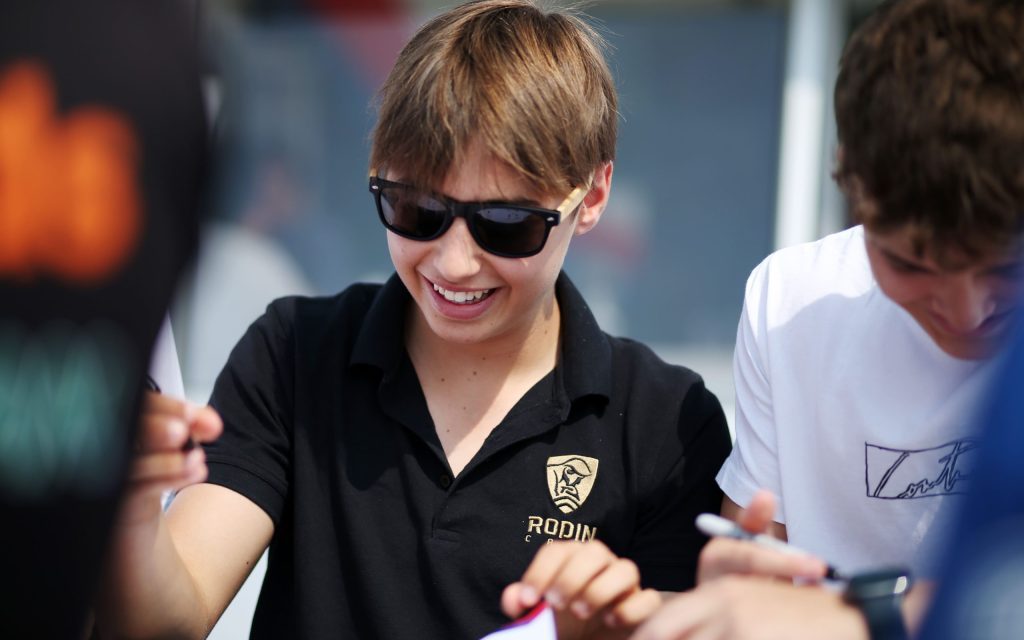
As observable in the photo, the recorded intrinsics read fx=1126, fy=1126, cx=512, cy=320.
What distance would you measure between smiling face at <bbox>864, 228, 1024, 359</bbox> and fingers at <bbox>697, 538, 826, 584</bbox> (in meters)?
0.34

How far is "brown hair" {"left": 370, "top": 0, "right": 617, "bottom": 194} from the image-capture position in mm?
1791

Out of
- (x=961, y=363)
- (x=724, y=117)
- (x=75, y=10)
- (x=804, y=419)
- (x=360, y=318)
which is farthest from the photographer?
(x=724, y=117)

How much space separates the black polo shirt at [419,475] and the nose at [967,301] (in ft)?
2.11

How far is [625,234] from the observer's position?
15.8 feet

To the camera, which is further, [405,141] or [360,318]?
[360,318]

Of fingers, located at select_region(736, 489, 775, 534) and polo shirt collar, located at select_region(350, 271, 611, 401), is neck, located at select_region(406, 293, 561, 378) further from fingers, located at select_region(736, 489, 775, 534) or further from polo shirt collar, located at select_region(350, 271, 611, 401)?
fingers, located at select_region(736, 489, 775, 534)

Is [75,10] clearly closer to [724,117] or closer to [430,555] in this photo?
[430,555]

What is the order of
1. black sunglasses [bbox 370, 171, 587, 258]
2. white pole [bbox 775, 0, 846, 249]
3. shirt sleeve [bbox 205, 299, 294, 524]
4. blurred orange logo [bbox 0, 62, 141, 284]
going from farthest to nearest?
white pole [bbox 775, 0, 846, 249] < shirt sleeve [bbox 205, 299, 294, 524] < black sunglasses [bbox 370, 171, 587, 258] < blurred orange logo [bbox 0, 62, 141, 284]

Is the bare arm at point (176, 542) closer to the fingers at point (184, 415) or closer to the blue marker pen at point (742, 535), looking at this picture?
the fingers at point (184, 415)

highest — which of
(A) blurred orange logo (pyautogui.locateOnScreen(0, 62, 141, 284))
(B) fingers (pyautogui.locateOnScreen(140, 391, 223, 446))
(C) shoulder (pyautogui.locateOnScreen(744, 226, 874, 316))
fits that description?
(A) blurred orange logo (pyautogui.locateOnScreen(0, 62, 141, 284))

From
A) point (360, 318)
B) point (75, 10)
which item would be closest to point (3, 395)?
point (75, 10)

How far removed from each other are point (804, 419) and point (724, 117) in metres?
3.21

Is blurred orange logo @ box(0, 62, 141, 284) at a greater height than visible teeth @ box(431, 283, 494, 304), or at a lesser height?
greater

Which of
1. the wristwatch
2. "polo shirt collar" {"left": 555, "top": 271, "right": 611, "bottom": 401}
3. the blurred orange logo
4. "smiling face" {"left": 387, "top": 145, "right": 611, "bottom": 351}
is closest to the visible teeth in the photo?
"smiling face" {"left": 387, "top": 145, "right": 611, "bottom": 351}
